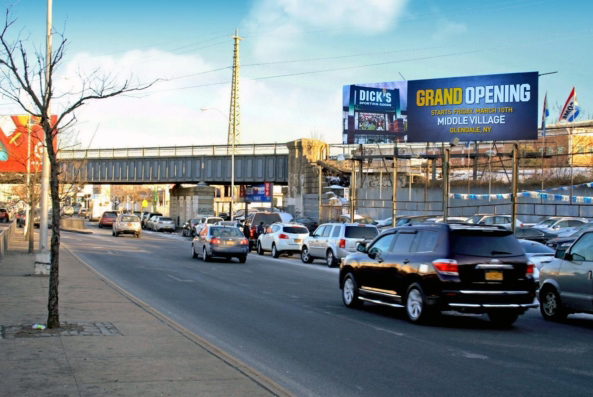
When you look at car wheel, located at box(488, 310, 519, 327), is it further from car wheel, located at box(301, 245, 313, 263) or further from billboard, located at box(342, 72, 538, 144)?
billboard, located at box(342, 72, 538, 144)

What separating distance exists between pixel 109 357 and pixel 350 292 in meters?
7.21

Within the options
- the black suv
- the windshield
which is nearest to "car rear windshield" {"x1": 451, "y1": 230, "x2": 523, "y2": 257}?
the black suv

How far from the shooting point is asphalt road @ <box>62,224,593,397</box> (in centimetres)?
801

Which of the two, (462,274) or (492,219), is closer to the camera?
(462,274)

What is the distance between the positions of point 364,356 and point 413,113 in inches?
1357

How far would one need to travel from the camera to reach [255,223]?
39000mm

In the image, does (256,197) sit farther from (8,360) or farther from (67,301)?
(8,360)

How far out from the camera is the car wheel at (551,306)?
1341 centimetres

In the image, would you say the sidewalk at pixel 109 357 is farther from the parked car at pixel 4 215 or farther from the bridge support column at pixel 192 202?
the parked car at pixel 4 215

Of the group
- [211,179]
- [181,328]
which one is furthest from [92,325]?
[211,179]

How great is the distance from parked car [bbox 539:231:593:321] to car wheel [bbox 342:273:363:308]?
369cm

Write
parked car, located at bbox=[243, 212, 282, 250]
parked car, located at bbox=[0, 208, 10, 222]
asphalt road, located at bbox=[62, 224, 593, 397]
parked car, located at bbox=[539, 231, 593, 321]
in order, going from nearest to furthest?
asphalt road, located at bbox=[62, 224, 593, 397], parked car, located at bbox=[539, 231, 593, 321], parked car, located at bbox=[243, 212, 282, 250], parked car, located at bbox=[0, 208, 10, 222]

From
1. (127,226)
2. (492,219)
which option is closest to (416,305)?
(492,219)

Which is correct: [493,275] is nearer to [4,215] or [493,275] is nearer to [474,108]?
[474,108]
